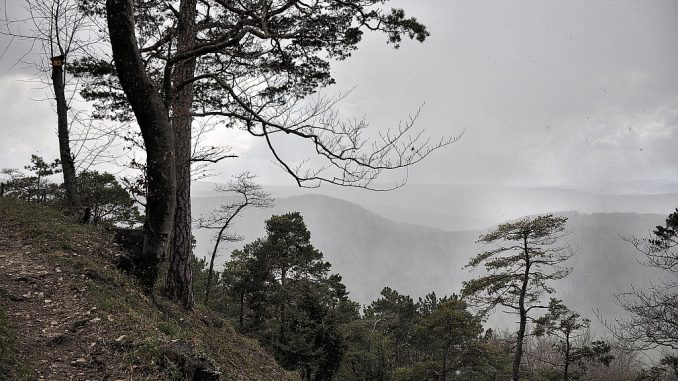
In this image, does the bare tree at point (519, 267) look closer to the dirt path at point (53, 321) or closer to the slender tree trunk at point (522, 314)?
the slender tree trunk at point (522, 314)

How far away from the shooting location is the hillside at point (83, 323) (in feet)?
11.0

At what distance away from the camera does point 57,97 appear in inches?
442

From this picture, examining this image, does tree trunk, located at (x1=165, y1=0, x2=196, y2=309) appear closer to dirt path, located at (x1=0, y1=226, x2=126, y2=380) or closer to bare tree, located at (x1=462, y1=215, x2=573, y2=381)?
dirt path, located at (x1=0, y1=226, x2=126, y2=380)

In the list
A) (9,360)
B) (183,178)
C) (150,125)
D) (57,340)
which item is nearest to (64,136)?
(183,178)

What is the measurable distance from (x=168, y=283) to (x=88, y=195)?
478 inches

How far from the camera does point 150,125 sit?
430 cm

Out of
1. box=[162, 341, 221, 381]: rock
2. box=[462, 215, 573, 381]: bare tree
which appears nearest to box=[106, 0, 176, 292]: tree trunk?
box=[162, 341, 221, 381]: rock

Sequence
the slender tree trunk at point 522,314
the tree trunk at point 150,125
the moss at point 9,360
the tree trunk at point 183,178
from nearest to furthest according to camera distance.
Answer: the moss at point 9,360
the tree trunk at point 150,125
the tree trunk at point 183,178
the slender tree trunk at point 522,314

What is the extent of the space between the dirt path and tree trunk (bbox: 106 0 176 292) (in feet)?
3.58

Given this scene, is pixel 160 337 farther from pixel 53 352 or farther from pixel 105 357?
pixel 53 352

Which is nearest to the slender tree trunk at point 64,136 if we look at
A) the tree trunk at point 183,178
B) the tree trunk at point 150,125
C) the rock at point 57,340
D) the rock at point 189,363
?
the tree trunk at point 183,178

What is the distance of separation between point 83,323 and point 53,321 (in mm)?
317

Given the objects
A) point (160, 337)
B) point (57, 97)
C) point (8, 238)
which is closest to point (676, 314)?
point (160, 337)

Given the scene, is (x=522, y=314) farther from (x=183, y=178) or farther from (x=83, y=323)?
(x=83, y=323)
